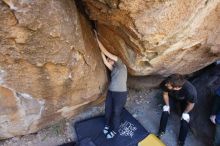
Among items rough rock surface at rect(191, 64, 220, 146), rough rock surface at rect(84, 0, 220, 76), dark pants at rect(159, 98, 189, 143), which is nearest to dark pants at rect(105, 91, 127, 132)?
rough rock surface at rect(84, 0, 220, 76)

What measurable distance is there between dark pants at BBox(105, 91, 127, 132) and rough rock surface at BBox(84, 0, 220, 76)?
0.33 metres

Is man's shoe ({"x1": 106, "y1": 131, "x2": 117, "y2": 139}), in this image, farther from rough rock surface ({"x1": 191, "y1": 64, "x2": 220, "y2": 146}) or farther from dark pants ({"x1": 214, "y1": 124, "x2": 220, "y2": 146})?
dark pants ({"x1": 214, "y1": 124, "x2": 220, "y2": 146})

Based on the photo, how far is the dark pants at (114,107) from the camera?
3619mm

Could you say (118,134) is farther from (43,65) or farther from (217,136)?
(43,65)

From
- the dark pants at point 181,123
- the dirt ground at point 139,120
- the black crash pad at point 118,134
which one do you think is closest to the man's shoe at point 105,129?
the black crash pad at point 118,134

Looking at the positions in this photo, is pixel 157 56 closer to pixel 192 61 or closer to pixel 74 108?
pixel 192 61

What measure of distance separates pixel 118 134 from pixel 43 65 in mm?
1339

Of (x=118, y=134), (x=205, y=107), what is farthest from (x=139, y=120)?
(x=205, y=107)

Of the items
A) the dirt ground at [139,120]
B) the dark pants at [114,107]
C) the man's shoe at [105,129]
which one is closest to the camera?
the dark pants at [114,107]

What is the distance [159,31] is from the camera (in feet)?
9.91

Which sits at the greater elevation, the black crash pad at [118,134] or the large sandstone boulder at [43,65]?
the large sandstone boulder at [43,65]

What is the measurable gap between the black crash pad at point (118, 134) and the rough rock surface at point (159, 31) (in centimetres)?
65

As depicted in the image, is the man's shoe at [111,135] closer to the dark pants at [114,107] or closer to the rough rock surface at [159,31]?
the dark pants at [114,107]

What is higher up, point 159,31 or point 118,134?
point 159,31
